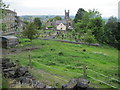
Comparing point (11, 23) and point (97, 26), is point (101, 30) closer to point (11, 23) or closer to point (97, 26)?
point (97, 26)

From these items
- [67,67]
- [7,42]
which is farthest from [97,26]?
[67,67]

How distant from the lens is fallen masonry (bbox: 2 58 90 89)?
9662mm

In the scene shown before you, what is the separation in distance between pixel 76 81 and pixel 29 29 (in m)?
25.2

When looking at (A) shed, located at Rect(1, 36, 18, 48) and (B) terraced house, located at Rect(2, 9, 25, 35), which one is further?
(B) terraced house, located at Rect(2, 9, 25, 35)

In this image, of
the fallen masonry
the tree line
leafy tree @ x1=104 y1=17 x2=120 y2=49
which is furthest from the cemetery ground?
leafy tree @ x1=104 y1=17 x2=120 y2=49

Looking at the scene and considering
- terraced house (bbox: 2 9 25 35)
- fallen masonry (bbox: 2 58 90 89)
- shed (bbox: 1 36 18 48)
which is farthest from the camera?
terraced house (bbox: 2 9 25 35)

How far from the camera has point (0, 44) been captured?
2966 cm

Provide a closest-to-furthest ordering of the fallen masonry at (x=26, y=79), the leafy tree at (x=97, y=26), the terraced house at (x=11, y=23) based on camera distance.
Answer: the fallen masonry at (x=26, y=79) → the leafy tree at (x=97, y=26) → the terraced house at (x=11, y=23)

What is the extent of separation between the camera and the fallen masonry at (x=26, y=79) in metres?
9.66

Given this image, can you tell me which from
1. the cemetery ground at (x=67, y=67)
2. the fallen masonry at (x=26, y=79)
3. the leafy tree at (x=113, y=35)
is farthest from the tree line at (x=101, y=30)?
the fallen masonry at (x=26, y=79)

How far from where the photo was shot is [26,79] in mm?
10453

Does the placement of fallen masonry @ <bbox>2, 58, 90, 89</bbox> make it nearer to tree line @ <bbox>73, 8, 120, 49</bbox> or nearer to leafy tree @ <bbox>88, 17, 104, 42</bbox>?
tree line @ <bbox>73, 8, 120, 49</bbox>

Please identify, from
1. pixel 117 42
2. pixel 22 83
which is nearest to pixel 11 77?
pixel 22 83

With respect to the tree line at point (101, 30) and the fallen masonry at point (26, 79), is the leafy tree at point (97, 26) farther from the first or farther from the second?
the fallen masonry at point (26, 79)
